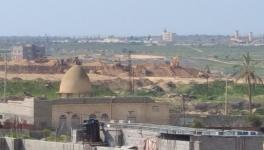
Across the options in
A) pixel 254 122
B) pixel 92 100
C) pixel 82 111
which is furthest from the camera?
pixel 254 122

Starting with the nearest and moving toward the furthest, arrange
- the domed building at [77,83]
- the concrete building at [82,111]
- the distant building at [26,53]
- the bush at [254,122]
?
1. the concrete building at [82,111]
2. the bush at [254,122]
3. the domed building at [77,83]
4. the distant building at [26,53]

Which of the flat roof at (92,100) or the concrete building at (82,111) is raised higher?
the flat roof at (92,100)

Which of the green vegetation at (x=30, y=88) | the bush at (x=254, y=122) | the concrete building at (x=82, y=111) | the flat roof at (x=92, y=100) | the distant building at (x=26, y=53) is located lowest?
the distant building at (x=26, y=53)

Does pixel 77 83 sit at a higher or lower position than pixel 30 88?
higher

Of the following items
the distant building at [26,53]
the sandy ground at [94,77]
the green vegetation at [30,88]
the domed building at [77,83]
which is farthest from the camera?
the distant building at [26,53]

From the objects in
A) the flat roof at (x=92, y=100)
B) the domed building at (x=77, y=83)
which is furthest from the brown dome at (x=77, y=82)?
the flat roof at (x=92, y=100)

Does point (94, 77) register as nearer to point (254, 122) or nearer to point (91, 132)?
point (254, 122)

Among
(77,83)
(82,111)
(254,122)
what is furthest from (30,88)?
(82,111)

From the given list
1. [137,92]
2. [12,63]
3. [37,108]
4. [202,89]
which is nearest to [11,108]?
[37,108]

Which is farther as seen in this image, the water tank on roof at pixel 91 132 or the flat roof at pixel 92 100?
the flat roof at pixel 92 100

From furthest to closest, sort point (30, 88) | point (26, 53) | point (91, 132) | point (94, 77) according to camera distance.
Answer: point (26, 53) → point (94, 77) → point (30, 88) → point (91, 132)

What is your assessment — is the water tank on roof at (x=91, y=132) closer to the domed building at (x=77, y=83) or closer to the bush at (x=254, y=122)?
the domed building at (x=77, y=83)

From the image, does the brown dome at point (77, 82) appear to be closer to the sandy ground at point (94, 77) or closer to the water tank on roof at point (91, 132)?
the water tank on roof at point (91, 132)

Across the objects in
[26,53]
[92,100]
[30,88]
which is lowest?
[26,53]
